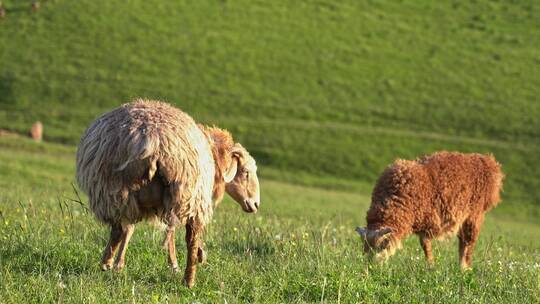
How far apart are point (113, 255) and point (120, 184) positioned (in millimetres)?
767

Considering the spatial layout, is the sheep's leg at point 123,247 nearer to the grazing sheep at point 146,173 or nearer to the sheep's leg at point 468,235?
the grazing sheep at point 146,173

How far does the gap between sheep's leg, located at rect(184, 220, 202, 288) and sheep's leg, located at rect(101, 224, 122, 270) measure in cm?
68

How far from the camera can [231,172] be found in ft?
36.1

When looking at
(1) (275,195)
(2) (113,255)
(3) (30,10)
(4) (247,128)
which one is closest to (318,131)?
(4) (247,128)

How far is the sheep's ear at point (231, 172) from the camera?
10891 millimetres

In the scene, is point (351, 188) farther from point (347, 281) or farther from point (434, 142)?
point (347, 281)

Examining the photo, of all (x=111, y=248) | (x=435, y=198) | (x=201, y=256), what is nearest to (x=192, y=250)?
(x=201, y=256)

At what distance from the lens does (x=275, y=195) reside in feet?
103

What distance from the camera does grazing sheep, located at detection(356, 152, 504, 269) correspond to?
12.7m

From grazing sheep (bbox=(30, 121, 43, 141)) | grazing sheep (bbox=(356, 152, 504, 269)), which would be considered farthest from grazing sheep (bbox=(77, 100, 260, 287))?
grazing sheep (bbox=(30, 121, 43, 141))

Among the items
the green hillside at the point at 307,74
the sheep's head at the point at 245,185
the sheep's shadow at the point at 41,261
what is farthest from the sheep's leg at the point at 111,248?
the green hillside at the point at 307,74

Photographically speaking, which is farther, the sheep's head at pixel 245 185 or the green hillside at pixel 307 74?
the green hillside at pixel 307 74

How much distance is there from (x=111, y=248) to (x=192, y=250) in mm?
810

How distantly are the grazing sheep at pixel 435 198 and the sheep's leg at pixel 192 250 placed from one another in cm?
383
